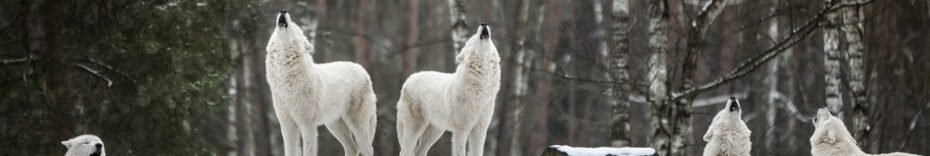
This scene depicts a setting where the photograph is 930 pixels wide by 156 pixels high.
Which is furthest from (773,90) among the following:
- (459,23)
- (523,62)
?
(459,23)

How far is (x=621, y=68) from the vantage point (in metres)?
15.4

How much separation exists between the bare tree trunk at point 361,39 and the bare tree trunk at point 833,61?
13.9 m

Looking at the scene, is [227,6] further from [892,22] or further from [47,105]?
[892,22]

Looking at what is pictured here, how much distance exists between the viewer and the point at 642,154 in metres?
11.1

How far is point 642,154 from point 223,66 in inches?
329

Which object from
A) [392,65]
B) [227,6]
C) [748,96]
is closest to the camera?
[227,6]

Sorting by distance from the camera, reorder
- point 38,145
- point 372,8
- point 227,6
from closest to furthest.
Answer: point 38,145
point 227,6
point 372,8

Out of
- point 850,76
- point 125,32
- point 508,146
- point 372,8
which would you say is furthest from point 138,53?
point 372,8

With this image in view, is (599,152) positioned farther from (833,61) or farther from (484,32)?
(833,61)

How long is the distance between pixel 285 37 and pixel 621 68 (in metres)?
5.69

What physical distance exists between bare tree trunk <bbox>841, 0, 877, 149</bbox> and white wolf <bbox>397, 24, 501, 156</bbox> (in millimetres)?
4881

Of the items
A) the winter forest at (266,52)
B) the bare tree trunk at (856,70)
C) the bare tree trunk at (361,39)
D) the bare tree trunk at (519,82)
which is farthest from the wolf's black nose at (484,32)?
the bare tree trunk at (361,39)

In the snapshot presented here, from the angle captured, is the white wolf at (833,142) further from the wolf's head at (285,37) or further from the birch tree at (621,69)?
the birch tree at (621,69)

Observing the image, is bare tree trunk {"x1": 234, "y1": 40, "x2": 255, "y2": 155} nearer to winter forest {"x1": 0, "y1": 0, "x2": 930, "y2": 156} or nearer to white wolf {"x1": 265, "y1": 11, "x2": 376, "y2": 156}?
winter forest {"x1": 0, "y1": 0, "x2": 930, "y2": 156}
